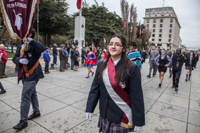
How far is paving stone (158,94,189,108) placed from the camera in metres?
4.59

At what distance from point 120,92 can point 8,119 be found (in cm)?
306

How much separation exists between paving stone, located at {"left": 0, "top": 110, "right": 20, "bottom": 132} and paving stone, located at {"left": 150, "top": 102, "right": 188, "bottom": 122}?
3611mm

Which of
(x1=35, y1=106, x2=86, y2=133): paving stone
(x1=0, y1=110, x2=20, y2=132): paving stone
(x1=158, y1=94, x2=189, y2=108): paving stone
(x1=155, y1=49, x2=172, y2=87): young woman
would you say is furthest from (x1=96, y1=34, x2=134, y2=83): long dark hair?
(x1=155, y1=49, x2=172, y2=87): young woman

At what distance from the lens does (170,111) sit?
13.1 feet

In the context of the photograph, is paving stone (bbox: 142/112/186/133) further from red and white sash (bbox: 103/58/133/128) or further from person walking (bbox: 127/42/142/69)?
person walking (bbox: 127/42/142/69)

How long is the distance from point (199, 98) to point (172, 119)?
280 cm

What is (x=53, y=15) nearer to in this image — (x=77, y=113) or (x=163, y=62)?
(x=163, y=62)

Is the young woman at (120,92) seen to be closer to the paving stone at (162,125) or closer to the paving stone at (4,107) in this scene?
the paving stone at (162,125)

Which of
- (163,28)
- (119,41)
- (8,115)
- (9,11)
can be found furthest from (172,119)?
(163,28)

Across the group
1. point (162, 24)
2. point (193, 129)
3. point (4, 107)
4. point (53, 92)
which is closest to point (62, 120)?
point (4, 107)

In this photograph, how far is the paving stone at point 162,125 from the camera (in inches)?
118

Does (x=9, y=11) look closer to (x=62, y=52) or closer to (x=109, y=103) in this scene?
(x=109, y=103)

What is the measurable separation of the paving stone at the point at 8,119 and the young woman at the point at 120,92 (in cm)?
242

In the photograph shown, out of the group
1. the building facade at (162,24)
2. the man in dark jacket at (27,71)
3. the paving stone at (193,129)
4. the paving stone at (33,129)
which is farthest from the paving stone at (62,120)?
the building facade at (162,24)
